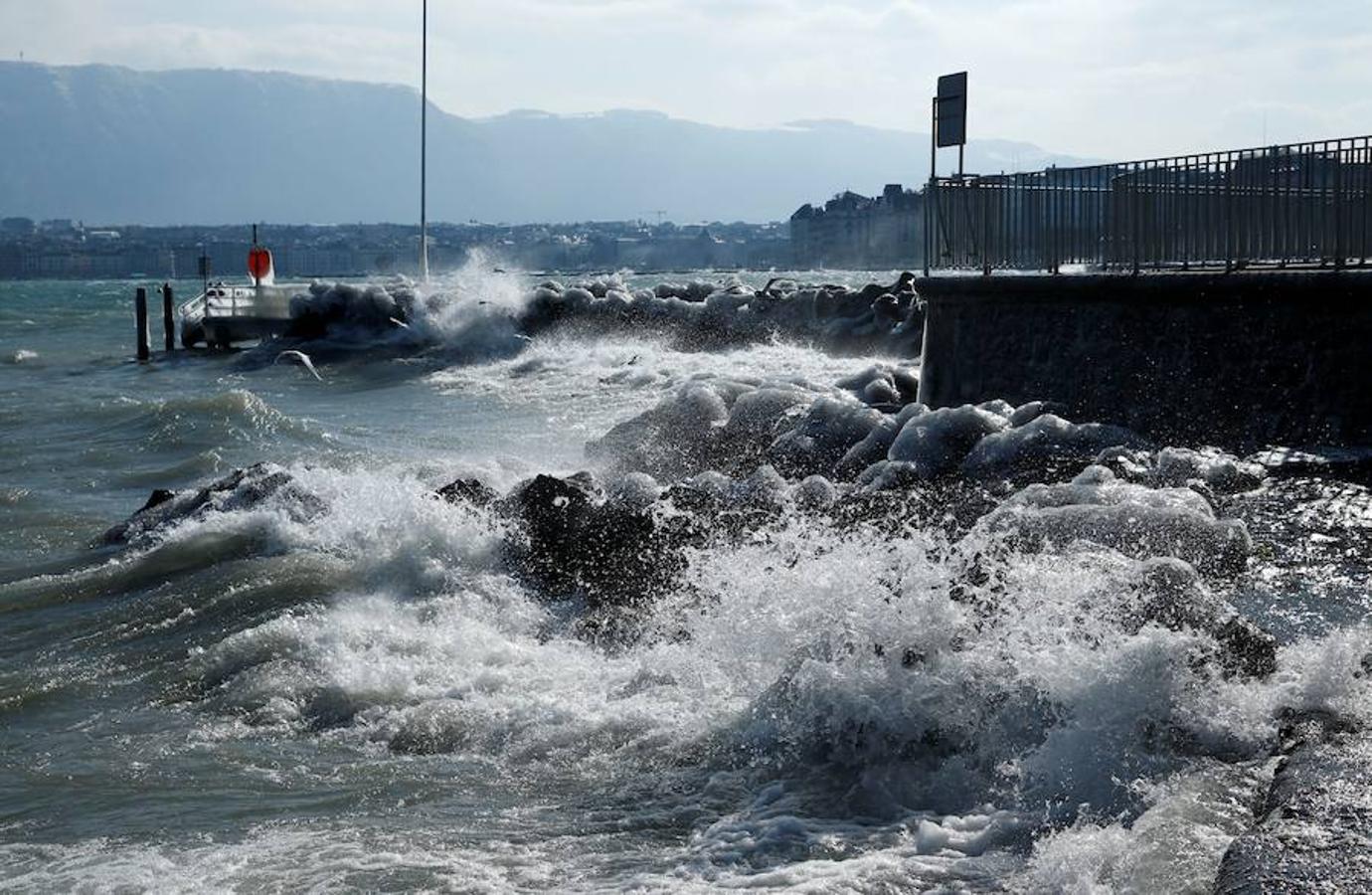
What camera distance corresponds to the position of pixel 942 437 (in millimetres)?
13258

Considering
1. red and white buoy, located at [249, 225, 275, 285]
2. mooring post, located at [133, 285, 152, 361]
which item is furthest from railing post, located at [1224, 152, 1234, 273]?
red and white buoy, located at [249, 225, 275, 285]

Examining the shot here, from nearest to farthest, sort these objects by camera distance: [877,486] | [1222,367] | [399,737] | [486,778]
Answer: [486,778] → [399,737] → [877,486] → [1222,367]

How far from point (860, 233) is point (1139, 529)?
156 meters

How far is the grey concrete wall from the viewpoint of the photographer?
1242 centimetres

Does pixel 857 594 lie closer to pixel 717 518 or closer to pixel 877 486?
pixel 717 518

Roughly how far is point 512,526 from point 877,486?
2788 millimetres

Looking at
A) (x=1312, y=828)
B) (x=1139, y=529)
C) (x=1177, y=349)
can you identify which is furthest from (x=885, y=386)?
(x=1312, y=828)


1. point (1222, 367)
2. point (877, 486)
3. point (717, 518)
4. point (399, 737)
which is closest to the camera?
point (399, 737)

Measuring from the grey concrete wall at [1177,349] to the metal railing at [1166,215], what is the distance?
0.70 metres

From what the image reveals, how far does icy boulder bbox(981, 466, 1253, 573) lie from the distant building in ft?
387

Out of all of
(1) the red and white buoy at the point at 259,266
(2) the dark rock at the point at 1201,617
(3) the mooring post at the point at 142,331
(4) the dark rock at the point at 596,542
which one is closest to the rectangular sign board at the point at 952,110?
(4) the dark rock at the point at 596,542

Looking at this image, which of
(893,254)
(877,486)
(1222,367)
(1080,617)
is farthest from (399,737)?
(893,254)

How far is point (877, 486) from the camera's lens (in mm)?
12258

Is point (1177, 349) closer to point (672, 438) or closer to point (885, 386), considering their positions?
point (672, 438)
